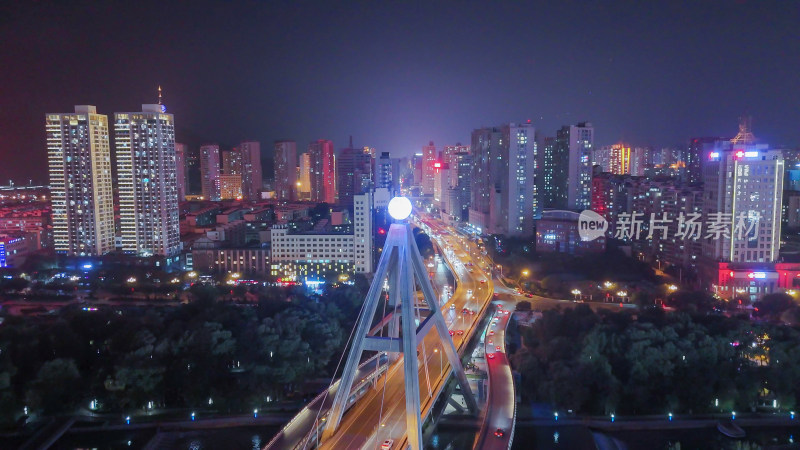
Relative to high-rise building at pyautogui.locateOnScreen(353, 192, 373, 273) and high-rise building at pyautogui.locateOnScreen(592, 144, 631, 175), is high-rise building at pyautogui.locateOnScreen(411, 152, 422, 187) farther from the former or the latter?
high-rise building at pyautogui.locateOnScreen(353, 192, 373, 273)

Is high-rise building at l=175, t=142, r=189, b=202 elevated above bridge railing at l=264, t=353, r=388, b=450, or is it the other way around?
high-rise building at l=175, t=142, r=189, b=202

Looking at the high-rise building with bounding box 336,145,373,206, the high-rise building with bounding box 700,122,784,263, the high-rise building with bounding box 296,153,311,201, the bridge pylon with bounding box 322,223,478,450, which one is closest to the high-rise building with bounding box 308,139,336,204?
the high-rise building with bounding box 296,153,311,201

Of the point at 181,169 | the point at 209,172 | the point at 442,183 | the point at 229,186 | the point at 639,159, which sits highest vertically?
the point at 639,159

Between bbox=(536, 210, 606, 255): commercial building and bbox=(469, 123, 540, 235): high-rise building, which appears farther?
bbox=(469, 123, 540, 235): high-rise building

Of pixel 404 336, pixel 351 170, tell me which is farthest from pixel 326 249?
pixel 351 170

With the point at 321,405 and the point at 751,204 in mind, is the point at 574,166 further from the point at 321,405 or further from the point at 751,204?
the point at 321,405
